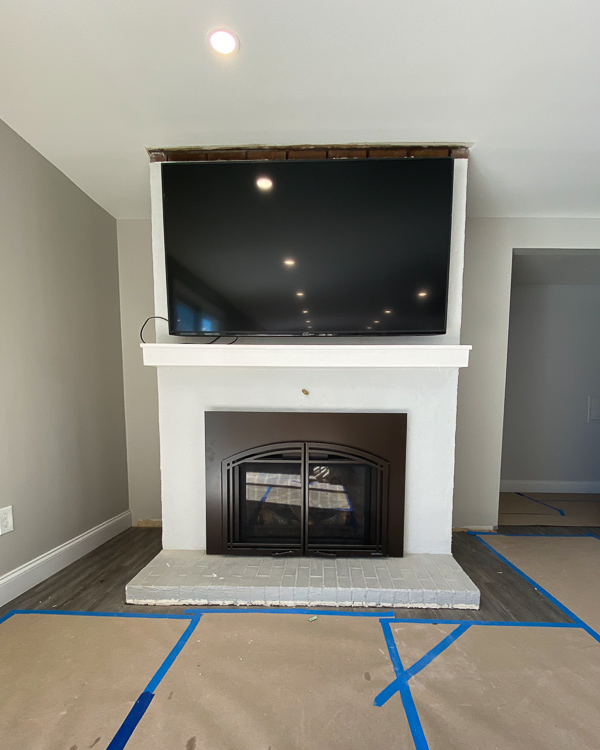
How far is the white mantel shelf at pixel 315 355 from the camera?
198 centimetres

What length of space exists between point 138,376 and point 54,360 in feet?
2.43

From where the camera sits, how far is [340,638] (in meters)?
1.66

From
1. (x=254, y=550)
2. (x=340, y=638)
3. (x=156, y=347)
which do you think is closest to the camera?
(x=340, y=638)

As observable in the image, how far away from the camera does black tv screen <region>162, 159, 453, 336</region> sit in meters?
1.98

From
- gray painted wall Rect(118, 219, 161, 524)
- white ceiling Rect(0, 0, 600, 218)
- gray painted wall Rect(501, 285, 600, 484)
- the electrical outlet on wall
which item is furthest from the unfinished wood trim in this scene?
gray painted wall Rect(501, 285, 600, 484)

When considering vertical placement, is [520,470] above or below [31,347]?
below

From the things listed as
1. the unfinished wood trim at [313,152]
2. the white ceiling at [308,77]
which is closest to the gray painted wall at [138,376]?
the white ceiling at [308,77]

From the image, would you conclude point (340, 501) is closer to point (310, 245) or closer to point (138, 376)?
point (310, 245)

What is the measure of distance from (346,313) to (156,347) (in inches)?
41.7

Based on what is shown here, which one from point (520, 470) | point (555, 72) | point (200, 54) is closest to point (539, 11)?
point (555, 72)

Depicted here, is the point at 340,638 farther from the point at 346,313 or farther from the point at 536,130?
the point at 536,130

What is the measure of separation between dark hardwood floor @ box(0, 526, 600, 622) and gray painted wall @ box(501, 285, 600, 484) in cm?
173

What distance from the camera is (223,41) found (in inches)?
56.1

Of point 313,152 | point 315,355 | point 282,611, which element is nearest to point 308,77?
point 313,152
